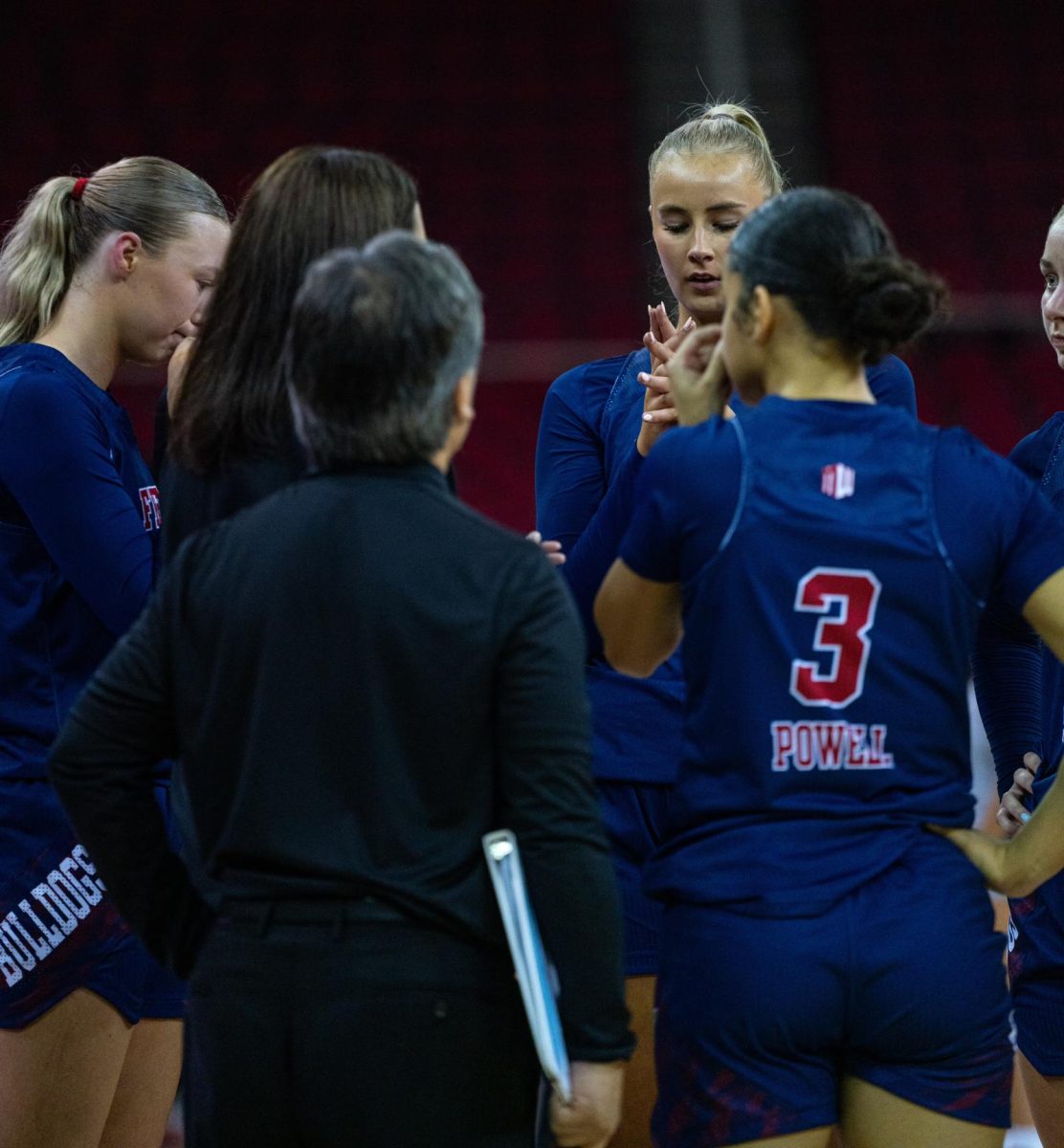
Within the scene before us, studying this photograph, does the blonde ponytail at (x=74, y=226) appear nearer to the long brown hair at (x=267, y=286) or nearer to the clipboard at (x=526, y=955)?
the long brown hair at (x=267, y=286)

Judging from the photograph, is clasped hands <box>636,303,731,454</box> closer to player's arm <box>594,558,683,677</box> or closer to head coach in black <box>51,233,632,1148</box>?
player's arm <box>594,558,683,677</box>

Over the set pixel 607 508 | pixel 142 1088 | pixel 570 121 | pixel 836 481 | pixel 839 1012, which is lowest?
pixel 142 1088

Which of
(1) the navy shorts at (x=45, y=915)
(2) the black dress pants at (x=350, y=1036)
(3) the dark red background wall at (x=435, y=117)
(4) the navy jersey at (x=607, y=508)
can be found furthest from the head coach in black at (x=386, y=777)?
(3) the dark red background wall at (x=435, y=117)

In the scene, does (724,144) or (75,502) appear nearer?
(75,502)

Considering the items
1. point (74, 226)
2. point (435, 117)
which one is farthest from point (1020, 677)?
point (435, 117)

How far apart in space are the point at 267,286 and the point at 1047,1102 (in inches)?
59.6

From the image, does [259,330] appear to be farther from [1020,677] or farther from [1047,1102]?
[1047,1102]

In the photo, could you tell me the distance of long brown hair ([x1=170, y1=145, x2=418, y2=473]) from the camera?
67.2 inches

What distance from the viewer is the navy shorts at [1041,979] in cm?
218

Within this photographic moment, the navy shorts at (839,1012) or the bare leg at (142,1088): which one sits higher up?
the navy shorts at (839,1012)

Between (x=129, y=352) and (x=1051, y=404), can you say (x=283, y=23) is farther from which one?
(x=129, y=352)

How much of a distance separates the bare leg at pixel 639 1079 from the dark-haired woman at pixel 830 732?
0.50 meters

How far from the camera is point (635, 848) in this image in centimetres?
218

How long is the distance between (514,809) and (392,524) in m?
0.29
